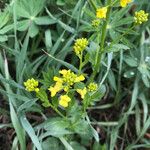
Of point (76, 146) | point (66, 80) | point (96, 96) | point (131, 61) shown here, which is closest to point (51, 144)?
point (76, 146)

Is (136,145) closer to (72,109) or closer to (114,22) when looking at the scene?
(72,109)

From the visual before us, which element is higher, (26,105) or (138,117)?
(26,105)

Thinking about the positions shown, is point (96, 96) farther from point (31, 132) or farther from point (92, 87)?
point (31, 132)

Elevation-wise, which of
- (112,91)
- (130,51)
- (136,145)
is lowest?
(136,145)

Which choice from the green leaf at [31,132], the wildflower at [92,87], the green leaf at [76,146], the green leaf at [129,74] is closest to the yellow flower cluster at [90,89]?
the wildflower at [92,87]

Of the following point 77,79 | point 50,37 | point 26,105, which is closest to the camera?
point 77,79

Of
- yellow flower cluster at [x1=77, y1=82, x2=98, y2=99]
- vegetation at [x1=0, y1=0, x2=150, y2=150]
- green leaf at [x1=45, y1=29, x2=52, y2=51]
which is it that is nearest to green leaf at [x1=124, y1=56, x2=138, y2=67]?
vegetation at [x1=0, y1=0, x2=150, y2=150]

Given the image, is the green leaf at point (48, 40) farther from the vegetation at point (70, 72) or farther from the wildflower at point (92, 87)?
the wildflower at point (92, 87)

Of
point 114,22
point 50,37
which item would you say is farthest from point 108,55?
point 50,37
